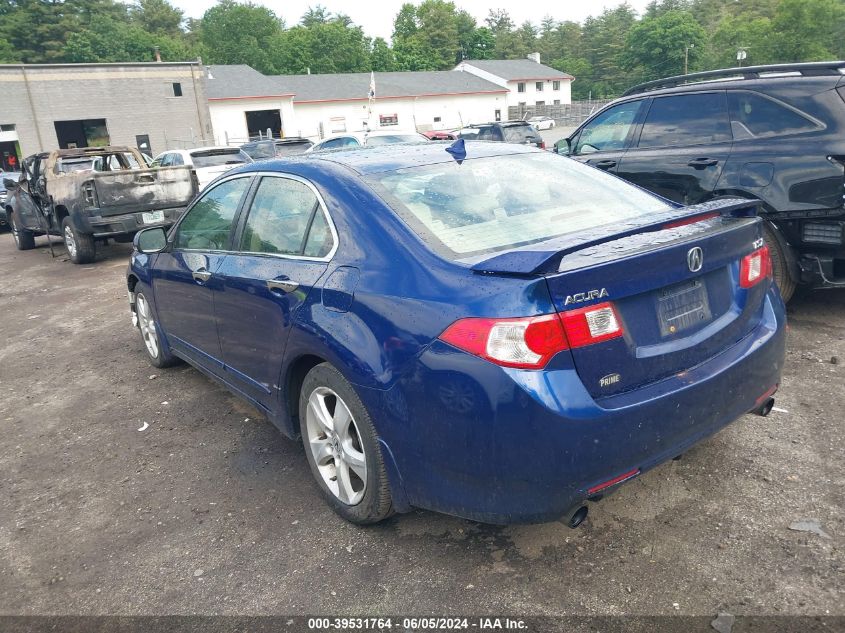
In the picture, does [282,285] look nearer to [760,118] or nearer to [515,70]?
[760,118]

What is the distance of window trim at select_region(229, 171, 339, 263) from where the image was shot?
3078 millimetres

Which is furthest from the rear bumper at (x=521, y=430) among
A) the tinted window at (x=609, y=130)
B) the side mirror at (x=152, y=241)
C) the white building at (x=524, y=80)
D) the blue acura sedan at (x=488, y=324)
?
the white building at (x=524, y=80)

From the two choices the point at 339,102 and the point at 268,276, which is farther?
the point at 339,102

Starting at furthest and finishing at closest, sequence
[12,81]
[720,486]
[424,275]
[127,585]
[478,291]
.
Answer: [12,81], [720,486], [127,585], [424,275], [478,291]

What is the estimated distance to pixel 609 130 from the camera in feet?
22.6

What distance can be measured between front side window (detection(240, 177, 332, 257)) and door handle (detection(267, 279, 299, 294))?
6.2 inches

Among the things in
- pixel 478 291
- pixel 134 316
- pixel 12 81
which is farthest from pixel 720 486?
pixel 12 81

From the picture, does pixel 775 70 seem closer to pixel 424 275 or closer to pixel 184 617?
pixel 424 275

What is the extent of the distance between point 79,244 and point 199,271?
858 centimetres

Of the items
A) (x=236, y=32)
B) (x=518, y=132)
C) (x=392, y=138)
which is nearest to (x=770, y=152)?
(x=392, y=138)

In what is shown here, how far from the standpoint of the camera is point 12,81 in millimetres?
39531

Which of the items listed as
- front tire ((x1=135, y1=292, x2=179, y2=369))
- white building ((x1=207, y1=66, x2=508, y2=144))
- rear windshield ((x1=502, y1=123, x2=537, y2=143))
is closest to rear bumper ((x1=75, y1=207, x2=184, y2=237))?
front tire ((x1=135, y1=292, x2=179, y2=369))

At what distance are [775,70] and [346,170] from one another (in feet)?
13.5

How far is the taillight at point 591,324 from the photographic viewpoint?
2322 mm
